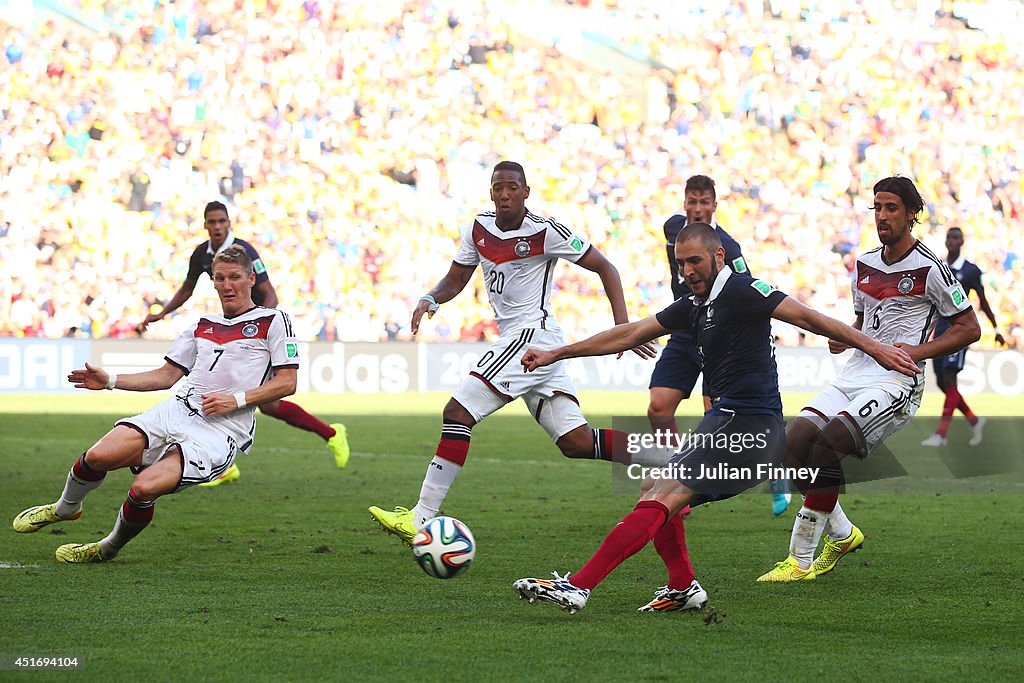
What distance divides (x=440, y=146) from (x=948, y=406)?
13.8 metres

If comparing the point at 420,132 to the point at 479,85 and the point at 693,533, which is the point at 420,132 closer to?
the point at 479,85

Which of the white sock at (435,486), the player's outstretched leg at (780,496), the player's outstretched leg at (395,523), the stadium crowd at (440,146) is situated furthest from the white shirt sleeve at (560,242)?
the stadium crowd at (440,146)

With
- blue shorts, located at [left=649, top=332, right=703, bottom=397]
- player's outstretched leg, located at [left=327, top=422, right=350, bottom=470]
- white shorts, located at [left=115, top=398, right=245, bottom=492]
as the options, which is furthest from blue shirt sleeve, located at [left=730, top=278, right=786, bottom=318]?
player's outstretched leg, located at [left=327, top=422, right=350, bottom=470]

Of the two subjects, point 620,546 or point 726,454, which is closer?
point 620,546

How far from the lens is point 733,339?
5891 mm

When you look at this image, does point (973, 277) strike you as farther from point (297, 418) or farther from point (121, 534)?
point (121, 534)

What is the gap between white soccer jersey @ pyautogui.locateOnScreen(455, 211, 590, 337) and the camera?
25.7 feet

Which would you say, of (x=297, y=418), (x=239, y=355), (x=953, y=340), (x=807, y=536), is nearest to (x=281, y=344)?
(x=239, y=355)

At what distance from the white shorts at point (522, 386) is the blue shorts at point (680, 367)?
6.52 ft

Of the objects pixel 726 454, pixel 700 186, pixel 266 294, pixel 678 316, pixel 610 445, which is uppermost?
pixel 700 186

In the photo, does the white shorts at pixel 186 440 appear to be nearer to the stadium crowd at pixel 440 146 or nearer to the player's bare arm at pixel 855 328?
the player's bare arm at pixel 855 328

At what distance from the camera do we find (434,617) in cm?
574

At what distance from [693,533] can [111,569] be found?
11.7 feet

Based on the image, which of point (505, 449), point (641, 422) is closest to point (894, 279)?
point (641, 422)
